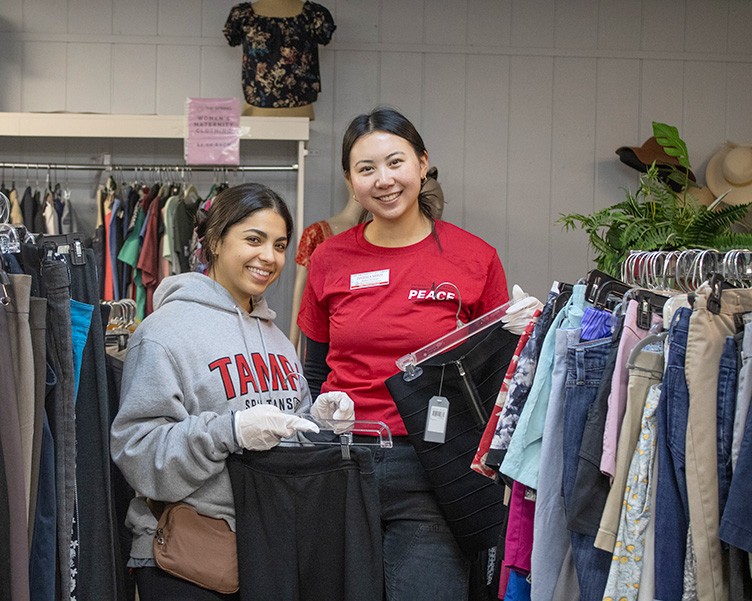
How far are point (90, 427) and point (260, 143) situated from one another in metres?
3.06

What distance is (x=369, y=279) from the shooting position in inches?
84.4

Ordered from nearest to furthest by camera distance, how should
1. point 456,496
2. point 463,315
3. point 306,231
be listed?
1. point 456,496
2. point 463,315
3. point 306,231

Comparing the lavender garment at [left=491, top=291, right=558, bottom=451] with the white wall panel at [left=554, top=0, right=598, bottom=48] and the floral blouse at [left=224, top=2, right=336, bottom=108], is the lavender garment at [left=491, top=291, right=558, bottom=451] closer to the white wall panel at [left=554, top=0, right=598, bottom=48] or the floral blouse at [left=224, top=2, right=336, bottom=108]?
the floral blouse at [left=224, top=2, right=336, bottom=108]

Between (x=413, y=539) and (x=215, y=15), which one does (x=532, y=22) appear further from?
(x=413, y=539)

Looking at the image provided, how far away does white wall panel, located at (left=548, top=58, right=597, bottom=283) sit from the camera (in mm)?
4676

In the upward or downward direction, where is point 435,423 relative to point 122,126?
downward

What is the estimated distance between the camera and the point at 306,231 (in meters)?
4.11

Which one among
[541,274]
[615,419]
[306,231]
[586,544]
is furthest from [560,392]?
[541,274]

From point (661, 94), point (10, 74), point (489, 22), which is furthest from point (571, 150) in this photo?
point (10, 74)

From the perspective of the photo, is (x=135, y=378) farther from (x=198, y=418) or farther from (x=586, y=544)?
(x=586, y=544)

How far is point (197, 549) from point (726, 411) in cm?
112

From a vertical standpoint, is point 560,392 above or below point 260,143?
below

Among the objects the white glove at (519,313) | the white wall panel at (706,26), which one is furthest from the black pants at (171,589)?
the white wall panel at (706,26)

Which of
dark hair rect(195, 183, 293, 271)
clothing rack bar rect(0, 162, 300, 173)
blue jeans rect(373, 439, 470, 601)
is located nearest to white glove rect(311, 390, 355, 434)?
blue jeans rect(373, 439, 470, 601)
